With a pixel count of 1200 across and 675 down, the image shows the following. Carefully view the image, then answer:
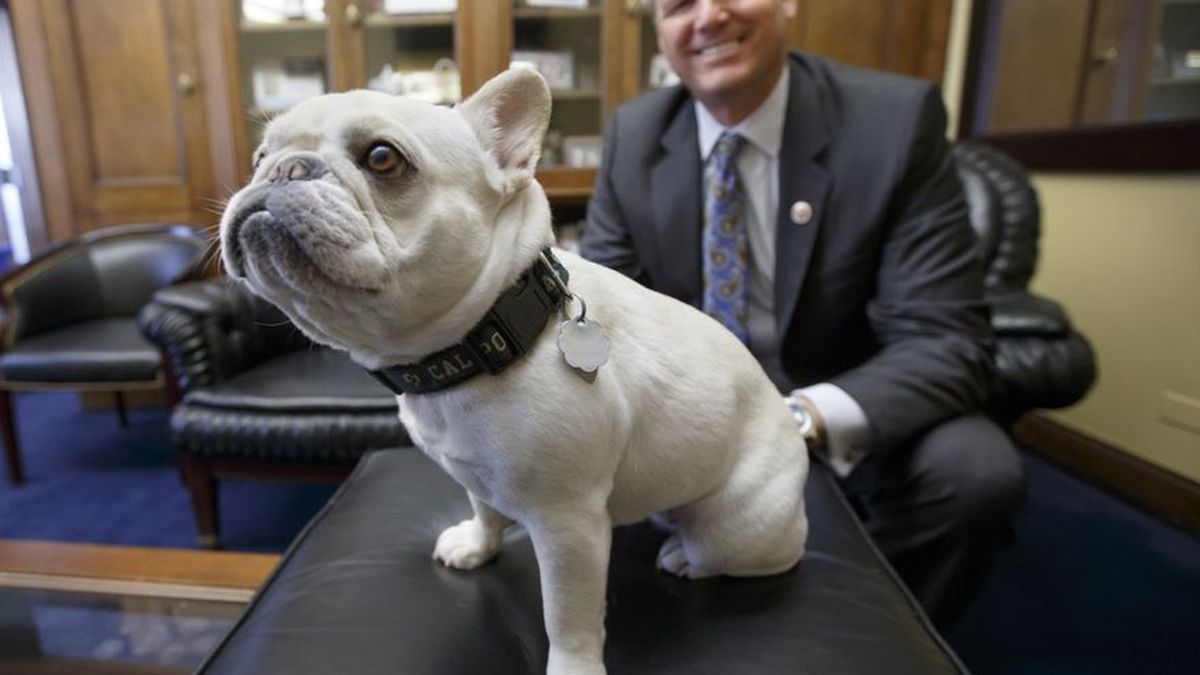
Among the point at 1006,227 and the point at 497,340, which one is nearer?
the point at 497,340

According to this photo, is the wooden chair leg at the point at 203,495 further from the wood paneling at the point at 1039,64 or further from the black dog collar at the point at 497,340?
the wood paneling at the point at 1039,64

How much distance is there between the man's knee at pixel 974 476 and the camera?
3.44 ft

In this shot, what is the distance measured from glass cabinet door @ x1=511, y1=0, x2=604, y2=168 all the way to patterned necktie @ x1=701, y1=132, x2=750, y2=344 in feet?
4.37

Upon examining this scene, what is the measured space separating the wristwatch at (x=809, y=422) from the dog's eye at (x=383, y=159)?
0.71m

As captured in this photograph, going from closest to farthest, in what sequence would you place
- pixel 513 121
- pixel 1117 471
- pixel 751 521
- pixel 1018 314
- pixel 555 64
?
1. pixel 513 121
2. pixel 751 521
3. pixel 1018 314
4. pixel 1117 471
5. pixel 555 64

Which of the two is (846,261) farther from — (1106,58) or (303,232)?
(1106,58)

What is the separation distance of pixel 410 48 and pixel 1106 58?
2173mm

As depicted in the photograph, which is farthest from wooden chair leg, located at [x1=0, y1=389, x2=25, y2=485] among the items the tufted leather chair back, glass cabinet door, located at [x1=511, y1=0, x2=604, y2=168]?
the tufted leather chair back

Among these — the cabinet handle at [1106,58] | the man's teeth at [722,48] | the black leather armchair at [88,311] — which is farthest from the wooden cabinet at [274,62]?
the man's teeth at [722,48]

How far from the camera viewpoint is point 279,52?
8.29 ft

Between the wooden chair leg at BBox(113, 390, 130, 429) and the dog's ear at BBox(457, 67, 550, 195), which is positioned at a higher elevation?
the dog's ear at BBox(457, 67, 550, 195)

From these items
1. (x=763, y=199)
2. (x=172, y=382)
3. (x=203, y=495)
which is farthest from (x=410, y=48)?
(x=763, y=199)

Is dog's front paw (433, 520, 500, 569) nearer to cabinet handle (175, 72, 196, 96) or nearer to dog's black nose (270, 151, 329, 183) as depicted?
dog's black nose (270, 151, 329, 183)

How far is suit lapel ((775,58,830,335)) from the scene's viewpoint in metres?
1.18
